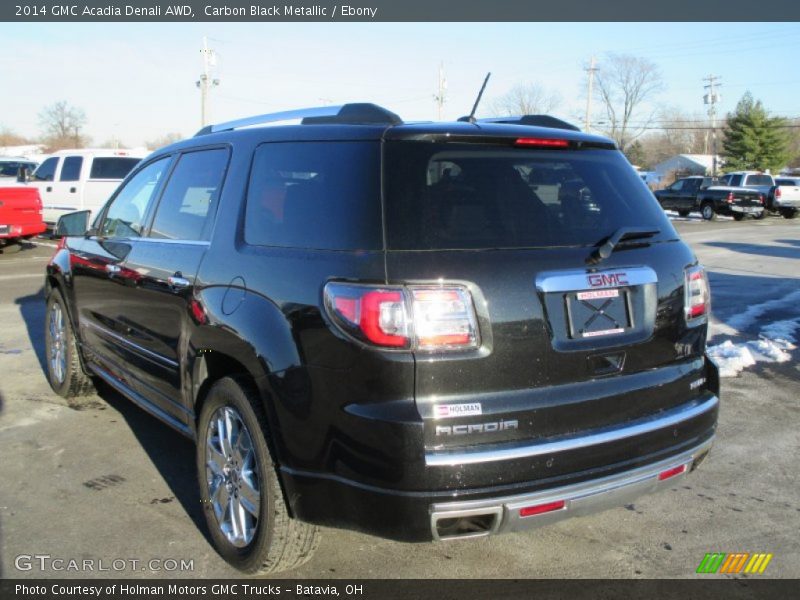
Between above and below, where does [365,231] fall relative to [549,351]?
above

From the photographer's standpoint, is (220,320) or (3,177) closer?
(220,320)

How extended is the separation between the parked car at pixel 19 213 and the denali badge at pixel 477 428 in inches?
570

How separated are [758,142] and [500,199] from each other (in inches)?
2908

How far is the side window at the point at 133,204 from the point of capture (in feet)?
14.5

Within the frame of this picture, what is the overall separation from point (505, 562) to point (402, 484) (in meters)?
1.05

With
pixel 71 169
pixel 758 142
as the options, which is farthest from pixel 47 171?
pixel 758 142

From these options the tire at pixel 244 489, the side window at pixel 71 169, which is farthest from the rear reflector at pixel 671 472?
the side window at pixel 71 169

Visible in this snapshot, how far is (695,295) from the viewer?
127 inches

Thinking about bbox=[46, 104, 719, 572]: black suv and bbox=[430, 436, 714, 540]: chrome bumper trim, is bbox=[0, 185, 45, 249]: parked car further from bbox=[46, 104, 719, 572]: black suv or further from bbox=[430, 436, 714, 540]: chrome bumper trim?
bbox=[430, 436, 714, 540]: chrome bumper trim

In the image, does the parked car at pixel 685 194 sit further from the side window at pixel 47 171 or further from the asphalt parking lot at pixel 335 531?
the asphalt parking lot at pixel 335 531

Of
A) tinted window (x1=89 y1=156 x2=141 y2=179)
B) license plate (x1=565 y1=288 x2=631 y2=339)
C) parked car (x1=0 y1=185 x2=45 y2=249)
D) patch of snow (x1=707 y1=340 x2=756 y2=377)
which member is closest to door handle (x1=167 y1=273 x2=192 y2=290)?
license plate (x1=565 y1=288 x2=631 y2=339)
